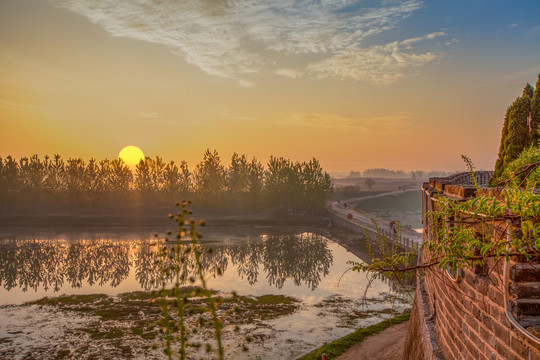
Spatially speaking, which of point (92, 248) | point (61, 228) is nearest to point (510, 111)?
point (92, 248)

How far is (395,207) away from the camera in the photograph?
10794 cm

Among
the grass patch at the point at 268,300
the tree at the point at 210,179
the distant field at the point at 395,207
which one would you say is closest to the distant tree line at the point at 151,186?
the tree at the point at 210,179

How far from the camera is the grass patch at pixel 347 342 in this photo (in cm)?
1798

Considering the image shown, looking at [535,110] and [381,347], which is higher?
[535,110]

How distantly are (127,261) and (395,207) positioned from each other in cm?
8327

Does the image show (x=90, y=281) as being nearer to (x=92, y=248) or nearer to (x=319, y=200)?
(x=92, y=248)

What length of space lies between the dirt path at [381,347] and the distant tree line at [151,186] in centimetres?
5927

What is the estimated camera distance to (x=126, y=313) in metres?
24.5

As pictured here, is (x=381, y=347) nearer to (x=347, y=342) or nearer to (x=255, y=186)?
(x=347, y=342)

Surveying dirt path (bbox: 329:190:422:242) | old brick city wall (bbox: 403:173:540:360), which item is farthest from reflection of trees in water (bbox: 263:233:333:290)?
old brick city wall (bbox: 403:173:540:360)

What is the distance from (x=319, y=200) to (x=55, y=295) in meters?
56.7

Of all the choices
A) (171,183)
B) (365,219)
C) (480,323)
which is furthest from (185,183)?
(480,323)

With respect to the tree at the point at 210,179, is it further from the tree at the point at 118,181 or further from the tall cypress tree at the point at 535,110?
the tall cypress tree at the point at 535,110

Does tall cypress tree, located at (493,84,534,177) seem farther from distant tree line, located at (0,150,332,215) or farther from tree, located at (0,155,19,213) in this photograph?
tree, located at (0,155,19,213)
